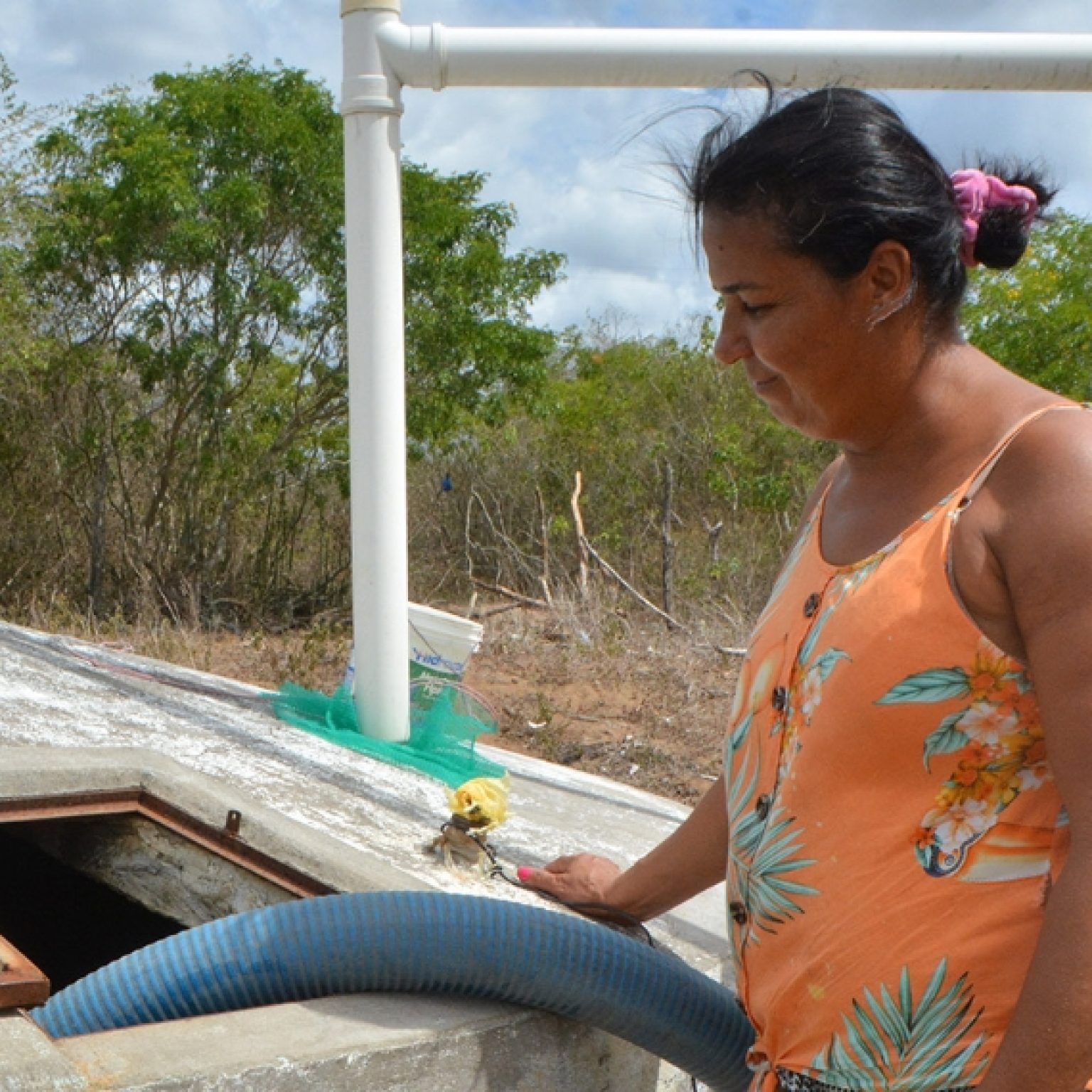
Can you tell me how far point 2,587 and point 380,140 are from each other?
904cm

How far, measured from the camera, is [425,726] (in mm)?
3902

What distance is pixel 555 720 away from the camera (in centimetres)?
679

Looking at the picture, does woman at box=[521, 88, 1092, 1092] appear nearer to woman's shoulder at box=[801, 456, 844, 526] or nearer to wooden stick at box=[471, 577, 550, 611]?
woman's shoulder at box=[801, 456, 844, 526]

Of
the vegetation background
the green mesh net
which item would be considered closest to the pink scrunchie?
the green mesh net

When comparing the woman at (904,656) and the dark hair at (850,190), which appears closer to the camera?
the woman at (904,656)

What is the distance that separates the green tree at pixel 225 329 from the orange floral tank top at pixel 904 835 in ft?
31.5

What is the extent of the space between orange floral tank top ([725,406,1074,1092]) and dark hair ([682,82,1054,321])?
0.24 m

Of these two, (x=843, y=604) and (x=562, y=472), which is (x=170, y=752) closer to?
(x=843, y=604)

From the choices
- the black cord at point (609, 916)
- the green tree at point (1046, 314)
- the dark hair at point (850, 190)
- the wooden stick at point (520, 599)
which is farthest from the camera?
the green tree at point (1046, 314)

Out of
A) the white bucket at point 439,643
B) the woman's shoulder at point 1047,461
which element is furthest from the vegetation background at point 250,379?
the woman's shoulder at point 1047,461

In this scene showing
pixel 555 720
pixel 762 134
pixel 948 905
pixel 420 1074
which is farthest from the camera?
pixel 555 720

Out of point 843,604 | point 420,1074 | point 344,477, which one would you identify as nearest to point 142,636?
point 344,477

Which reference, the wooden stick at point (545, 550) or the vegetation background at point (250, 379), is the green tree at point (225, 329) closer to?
the vegetation background at point (250, 379)

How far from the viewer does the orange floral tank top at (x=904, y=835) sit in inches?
50.4
